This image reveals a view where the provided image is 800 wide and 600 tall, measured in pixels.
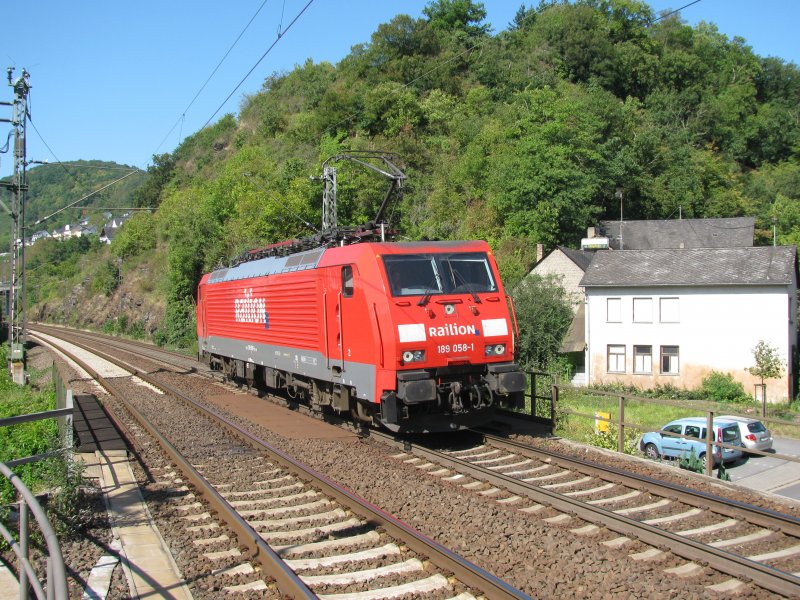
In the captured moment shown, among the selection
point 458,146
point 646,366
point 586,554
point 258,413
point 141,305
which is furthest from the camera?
point 141,305

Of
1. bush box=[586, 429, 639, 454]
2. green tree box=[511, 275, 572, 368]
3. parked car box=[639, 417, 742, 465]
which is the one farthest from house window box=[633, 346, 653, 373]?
bush box=[586, 429, 639, 454]

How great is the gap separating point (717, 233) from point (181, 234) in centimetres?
3652

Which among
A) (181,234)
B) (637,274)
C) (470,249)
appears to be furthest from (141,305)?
→ (470,249)

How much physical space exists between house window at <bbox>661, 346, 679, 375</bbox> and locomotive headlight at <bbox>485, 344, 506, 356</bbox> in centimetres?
2788

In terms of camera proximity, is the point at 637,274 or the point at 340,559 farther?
the point at 637,274

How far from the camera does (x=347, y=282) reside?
1209 cm

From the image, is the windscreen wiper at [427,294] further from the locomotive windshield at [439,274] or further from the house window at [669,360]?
the house window at [669,360]

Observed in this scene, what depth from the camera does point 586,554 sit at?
21.3 feet

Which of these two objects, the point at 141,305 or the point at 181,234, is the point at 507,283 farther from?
the point at 141,305

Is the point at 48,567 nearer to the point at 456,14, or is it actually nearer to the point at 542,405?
the point at 542,405

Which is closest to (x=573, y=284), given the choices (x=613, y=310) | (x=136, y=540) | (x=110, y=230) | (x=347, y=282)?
(x=613, y=310)

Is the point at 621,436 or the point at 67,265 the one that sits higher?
the point at 67,265

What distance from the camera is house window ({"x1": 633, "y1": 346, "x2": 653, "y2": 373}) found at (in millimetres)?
37625

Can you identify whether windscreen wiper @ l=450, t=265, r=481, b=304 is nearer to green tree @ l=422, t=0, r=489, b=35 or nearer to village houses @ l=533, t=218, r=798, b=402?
village houses @ l=533, t=218, r=798, b=402
